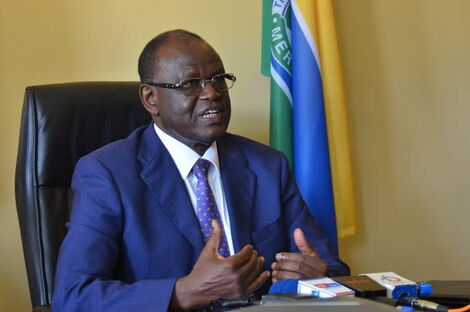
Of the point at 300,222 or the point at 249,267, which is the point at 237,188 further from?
the point at 249,267

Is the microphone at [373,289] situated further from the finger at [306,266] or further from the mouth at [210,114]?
the mouth at [210,114]

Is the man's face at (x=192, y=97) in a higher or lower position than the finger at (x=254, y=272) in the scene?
higher

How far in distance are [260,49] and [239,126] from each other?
322 millimetres

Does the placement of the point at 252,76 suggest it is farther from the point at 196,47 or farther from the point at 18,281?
the point at 18,281

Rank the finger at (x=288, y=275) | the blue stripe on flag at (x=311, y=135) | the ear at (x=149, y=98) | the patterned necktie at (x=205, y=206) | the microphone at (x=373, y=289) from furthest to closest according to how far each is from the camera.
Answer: the blue stripe on flag at (x=311, y=135), the ear at (x=149, y=98), the patterned necktie at (x=205, y=206), the finger at (x=288, y=275), the microphone at (x=373, y=289)

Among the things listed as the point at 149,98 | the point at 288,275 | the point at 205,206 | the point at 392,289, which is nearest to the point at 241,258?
the point at 288,275

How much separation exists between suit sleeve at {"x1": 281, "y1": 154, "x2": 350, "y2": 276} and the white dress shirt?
199 mm

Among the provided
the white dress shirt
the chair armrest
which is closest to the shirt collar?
the white dress shirt

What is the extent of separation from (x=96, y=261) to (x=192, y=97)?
1.67 ft

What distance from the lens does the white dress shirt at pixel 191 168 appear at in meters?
1.68

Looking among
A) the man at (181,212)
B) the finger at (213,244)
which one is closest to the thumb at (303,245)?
the man at (181,212)

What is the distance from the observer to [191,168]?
1697 mm

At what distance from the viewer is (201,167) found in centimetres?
171

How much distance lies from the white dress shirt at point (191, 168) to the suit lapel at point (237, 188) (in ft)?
0.07
